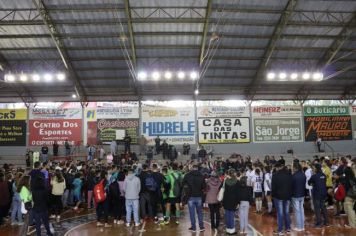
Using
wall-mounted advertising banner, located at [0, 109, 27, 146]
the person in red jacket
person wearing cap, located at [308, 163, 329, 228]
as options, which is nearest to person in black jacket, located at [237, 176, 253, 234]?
person wearing cap, located at [308, 163, 329, 228]

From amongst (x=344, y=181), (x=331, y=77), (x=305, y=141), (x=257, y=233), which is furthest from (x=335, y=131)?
(x=257, y=233)

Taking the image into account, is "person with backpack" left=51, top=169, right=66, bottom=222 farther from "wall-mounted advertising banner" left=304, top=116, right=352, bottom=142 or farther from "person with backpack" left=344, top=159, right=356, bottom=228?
"wall-mounted advertising banner" left=304, top=116, right=352, bottom=142

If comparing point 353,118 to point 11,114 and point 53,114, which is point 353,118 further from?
point 11,114

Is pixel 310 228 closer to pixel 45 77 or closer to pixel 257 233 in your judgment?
pixel 257 233

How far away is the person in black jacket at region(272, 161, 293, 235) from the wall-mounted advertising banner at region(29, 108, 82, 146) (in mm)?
20060

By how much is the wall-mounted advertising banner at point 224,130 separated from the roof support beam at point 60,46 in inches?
356

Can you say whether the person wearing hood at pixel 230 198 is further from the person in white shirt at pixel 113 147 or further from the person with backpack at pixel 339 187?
the person in white shirt at pixel 113 147

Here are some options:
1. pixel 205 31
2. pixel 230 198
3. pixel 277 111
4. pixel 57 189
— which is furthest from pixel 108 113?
pixel 230 198

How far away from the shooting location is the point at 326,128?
94.6 ft

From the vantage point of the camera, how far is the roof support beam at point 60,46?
19.5m

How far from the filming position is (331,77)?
26.8m

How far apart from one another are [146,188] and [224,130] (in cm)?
1695

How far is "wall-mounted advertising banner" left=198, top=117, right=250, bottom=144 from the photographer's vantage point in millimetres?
27969

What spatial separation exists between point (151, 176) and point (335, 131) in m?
21.5
